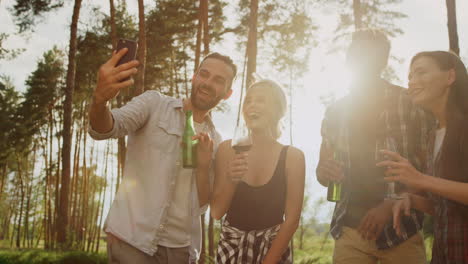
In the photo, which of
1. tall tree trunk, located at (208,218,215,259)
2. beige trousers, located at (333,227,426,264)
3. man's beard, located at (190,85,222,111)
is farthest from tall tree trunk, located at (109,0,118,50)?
beige trousers, located at (333,227,426,264)

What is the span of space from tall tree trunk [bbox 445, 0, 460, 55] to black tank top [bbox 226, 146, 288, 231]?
27.0ft

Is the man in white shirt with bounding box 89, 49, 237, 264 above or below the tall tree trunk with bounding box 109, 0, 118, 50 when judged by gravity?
below

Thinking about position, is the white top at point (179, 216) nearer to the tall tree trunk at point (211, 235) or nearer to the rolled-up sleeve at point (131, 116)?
the rolled-up sleeve at point (131, 116)

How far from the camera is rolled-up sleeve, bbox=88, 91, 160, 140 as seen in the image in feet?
7.97

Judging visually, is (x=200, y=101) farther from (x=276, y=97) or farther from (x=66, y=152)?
(x=66, y=152)

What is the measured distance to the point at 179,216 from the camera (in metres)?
2.74

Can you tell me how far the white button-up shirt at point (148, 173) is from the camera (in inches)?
103

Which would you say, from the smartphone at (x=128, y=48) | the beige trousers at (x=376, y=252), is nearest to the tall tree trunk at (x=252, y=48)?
the beige trousers at (x=376, y=252)

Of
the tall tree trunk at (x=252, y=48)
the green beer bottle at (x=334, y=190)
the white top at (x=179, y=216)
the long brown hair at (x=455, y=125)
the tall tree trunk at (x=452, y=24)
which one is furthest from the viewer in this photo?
the tall tree trunk at (x=252, y=48)

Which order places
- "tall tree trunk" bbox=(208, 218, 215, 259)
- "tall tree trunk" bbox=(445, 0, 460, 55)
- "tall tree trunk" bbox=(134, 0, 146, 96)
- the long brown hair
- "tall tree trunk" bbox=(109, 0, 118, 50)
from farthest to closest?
1. "tall tree trunk" bbox=(109, 0, 118, 50)
2. "tall tree trunk" bbox=(208, 218, 215, 259)
3. "tall tree trunk" bbox=(134, 0, 146, 96)
4. "tall tree trunk" bbox=(445, 0, 460, 55)
5. the long brown hair

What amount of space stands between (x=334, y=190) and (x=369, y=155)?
1.27 feet

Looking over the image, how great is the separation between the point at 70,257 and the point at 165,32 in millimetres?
8857

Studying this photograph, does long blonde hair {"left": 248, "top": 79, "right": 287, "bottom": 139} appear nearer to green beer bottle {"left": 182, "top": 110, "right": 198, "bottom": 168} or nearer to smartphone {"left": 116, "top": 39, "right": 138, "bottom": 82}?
green beer bottle {"left": 182, "top": 110, "right": 198, "bottom": 168}

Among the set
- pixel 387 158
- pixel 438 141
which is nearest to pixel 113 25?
pixel 387 158
